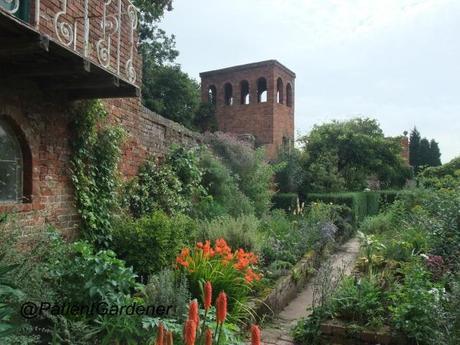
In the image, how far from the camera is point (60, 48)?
3887mm

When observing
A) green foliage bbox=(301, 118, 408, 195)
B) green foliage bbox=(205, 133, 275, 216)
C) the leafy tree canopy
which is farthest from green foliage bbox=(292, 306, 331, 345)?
the leafy tree canopy

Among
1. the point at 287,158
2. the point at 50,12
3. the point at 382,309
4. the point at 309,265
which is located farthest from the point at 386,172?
the point at 50,12

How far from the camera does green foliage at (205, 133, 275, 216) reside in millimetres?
11234

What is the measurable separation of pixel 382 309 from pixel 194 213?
15.1ft

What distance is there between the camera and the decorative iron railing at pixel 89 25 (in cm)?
469

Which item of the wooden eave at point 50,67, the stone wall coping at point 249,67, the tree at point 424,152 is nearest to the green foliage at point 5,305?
the wooden eave at point 50,67

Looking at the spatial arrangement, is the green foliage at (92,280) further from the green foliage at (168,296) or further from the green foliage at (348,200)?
the green foliage at (348,200)

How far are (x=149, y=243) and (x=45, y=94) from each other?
2.23 m

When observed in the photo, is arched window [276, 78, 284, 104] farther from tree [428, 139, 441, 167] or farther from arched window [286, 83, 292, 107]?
tree [428, 139, 441, 167]

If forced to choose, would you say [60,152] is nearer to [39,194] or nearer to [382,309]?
[39,194]

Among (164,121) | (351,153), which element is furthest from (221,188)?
(351,153)

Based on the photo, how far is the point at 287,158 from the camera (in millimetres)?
16188

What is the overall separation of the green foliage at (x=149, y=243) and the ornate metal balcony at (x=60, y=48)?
1.76 metres

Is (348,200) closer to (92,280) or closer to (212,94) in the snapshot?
(92,280)
